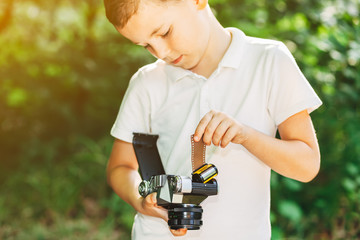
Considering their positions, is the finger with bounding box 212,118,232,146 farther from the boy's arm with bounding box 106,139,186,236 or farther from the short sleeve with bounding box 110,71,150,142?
the short sleeve with bounding box 110,71,150,142

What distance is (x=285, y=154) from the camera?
150cm

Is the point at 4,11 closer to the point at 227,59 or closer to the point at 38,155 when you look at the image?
the point at 38,155

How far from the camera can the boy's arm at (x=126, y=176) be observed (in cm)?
169

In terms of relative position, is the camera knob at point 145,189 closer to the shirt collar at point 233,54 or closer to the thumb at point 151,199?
the thumb at point 151,199

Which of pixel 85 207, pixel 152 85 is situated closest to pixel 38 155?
pixel 85 207

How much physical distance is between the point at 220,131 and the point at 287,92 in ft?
1.08

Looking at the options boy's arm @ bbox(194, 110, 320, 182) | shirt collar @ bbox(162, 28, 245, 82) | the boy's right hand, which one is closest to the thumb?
the boy's right hand

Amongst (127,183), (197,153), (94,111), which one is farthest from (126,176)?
(94,111)

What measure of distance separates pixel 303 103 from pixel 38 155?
14.7 feet

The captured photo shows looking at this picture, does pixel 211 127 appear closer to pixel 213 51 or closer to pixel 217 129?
pixel 217 129

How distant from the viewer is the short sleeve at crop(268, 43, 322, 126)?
1548 millimetres

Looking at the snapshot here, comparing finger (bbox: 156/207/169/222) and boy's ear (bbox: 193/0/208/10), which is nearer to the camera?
finger (bbox: 156/207/169/222)

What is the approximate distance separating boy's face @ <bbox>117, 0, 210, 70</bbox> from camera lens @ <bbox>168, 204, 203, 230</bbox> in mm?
527

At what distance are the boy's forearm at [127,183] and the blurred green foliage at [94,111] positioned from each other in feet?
7.26
